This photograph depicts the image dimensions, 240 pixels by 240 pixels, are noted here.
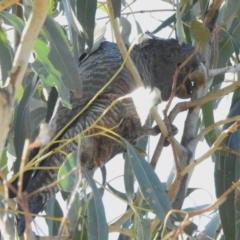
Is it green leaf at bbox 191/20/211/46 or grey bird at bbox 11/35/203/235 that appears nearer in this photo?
green leaf at bbox 191/20/211/46

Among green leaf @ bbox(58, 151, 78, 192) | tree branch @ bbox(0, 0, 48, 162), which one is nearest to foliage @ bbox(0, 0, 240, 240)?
green leaf @ bbox(58, 151, 78, 192)

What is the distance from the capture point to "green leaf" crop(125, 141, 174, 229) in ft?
4.31

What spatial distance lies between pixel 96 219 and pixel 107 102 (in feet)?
1.78

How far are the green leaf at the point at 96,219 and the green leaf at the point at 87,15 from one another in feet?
1.35

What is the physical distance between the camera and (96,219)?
4.31 feet

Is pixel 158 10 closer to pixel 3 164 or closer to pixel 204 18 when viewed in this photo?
pixel 204 18

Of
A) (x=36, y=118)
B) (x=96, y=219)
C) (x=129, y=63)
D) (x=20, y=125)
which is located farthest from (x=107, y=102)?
(x=96, y=219)

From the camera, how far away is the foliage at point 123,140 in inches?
52.4

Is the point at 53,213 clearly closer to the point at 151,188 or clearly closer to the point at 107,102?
the point at 107,102

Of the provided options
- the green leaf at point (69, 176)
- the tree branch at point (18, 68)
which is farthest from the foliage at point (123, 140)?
the tree branch at point (18, 68)

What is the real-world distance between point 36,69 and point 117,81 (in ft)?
1.70

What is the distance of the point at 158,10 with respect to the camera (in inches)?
83.4

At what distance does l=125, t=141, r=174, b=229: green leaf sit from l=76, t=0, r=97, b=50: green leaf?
0.36 metres

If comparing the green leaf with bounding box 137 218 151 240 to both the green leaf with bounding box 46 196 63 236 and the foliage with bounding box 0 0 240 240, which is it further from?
the green leaf with bounding box 46 196 63 236
